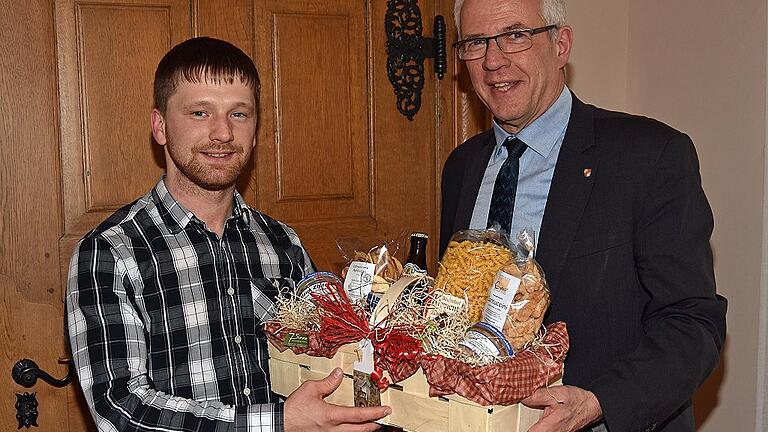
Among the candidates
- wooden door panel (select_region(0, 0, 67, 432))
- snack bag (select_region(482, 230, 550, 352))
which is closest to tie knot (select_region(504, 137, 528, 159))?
snack bag (select_region(482, 230, 550, 352))

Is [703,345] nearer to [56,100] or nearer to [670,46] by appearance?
[670,46]

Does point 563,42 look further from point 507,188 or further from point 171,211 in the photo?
point 171,211

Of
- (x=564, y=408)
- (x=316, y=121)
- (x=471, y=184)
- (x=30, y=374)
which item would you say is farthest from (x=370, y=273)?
(x=30, y=374)

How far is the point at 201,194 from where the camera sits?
1.62 metres

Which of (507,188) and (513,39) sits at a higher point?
(513,39)

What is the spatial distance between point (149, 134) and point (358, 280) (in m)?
0.82

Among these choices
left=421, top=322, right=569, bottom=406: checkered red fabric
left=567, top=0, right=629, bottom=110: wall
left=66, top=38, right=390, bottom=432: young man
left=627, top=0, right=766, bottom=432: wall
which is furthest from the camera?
left=567, top=0, right=629, bottom=110: wall

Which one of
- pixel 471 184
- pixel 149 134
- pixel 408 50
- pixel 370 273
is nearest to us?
pixel 370 273

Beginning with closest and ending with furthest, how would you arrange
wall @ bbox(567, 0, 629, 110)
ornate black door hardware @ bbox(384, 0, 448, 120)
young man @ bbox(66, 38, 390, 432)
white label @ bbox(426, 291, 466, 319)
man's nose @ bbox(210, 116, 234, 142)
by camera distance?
white label @ bbox(426, 291, 466, 319) → young man @ bbox(66, 38, 390, 432) → man's nose @ bbox(210, 116, 234, 142) → ornate black door hardware @ bbox(384, 0, 448, 120) → wall @ bbox(567, 0, 629, 110)

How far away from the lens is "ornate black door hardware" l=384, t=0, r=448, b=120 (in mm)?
2230

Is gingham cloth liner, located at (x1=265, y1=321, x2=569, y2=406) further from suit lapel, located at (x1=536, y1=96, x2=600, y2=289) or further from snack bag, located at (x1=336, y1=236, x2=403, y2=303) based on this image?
suit lapel, located at (x1=536, y1=96, x2=600, y2=289)

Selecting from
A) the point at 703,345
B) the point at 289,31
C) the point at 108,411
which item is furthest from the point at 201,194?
the point at 703,345

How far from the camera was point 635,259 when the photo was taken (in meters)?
1.55

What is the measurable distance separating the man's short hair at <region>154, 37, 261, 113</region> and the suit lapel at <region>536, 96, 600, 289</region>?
637mm
